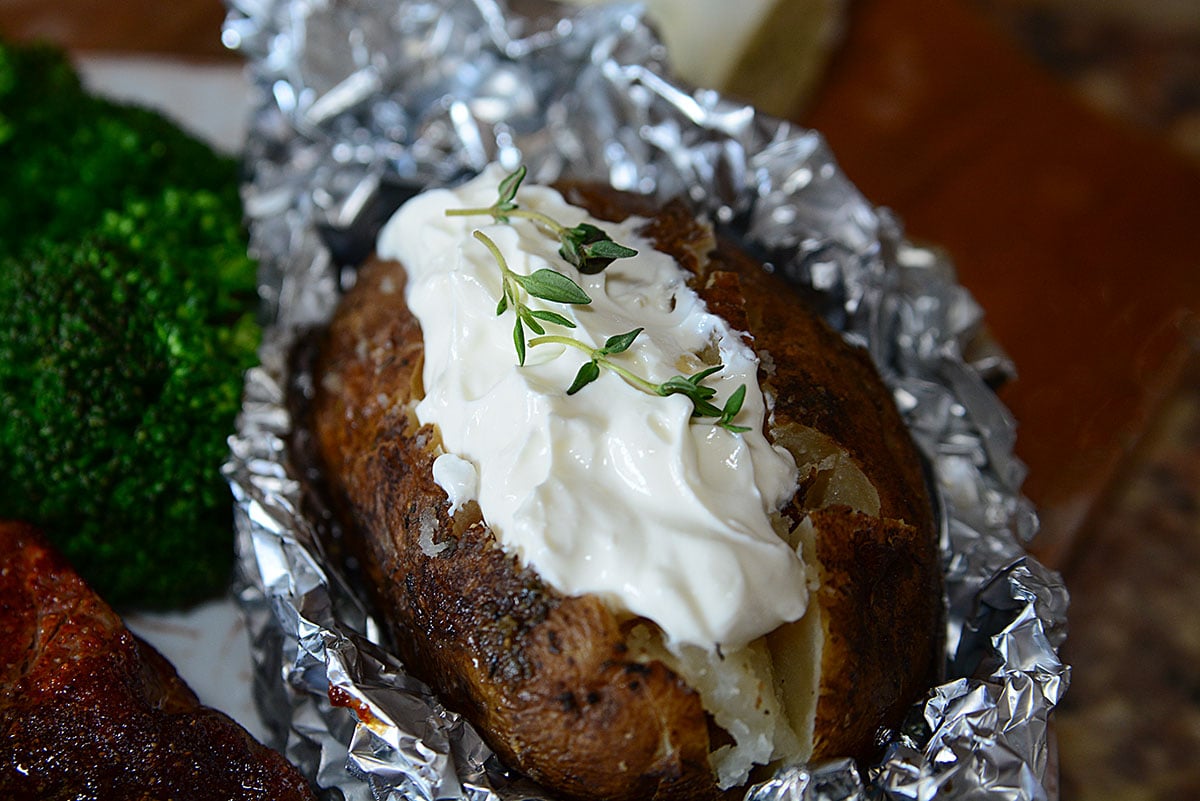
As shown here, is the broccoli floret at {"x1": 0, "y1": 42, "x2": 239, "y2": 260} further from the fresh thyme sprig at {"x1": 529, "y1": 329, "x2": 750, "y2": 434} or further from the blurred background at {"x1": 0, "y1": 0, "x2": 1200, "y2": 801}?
the fresh thyme sprig at {"x1": 529, "y1": 329, "x2": 750, "y2": 434}

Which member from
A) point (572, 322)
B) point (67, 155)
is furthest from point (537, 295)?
point (67, 155)

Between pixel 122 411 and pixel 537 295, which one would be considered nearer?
pixel 537 295

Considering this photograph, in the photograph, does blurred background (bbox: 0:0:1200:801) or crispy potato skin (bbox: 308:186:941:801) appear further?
blurred background (bbox: 0:0:1200:801)

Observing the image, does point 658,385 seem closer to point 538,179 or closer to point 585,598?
point 585,598

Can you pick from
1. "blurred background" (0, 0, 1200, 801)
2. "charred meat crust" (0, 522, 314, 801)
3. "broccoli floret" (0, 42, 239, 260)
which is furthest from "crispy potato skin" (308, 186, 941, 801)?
"blurred background" (0, 0, 1200, 801)

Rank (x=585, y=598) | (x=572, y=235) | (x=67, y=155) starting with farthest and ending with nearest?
1. (x=67, y=155)
2. (x=572, y=235)
3. (x=585, y=598)

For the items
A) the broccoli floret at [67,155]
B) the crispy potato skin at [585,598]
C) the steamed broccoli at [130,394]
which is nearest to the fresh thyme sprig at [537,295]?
the crispy potato skin at [585,598]
